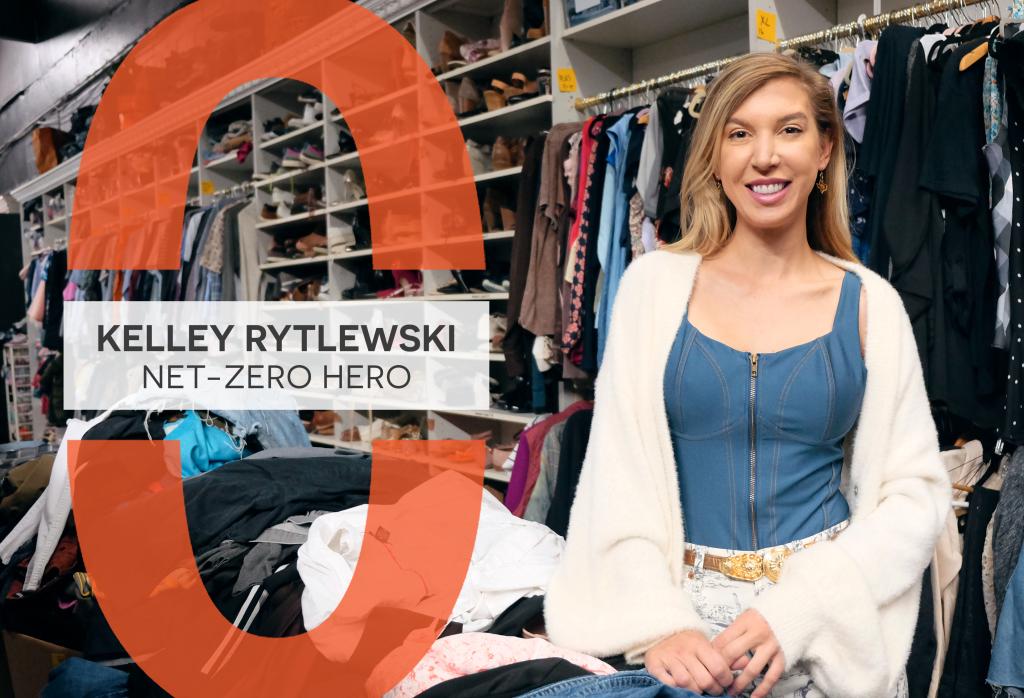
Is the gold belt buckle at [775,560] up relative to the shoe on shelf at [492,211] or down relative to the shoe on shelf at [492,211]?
down

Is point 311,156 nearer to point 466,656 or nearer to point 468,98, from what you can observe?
point 468,98

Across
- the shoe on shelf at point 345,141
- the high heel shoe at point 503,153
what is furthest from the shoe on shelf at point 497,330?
the shoe on shelf at point 345,141

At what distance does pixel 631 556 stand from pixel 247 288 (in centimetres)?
450

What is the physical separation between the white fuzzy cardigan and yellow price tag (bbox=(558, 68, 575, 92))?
88.7 inches

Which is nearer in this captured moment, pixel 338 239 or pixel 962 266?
pixel 962 266

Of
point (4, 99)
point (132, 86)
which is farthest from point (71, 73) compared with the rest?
point (4, 99)

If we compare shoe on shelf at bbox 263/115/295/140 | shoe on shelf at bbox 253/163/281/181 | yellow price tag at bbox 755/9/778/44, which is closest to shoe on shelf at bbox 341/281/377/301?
shoe on shelf at bbox 253/163/281/181

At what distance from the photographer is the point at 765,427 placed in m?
1.04

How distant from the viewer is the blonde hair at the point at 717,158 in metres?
1.05

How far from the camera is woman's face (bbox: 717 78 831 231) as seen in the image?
1028 mm

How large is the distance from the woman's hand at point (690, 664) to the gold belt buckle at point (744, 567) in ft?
0.34

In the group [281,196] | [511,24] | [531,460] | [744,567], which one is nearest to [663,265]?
[744,567]

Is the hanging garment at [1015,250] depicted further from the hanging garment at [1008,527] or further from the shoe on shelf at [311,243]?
the shoe on shelf at [311,243]

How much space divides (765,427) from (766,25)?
1.87 metres
